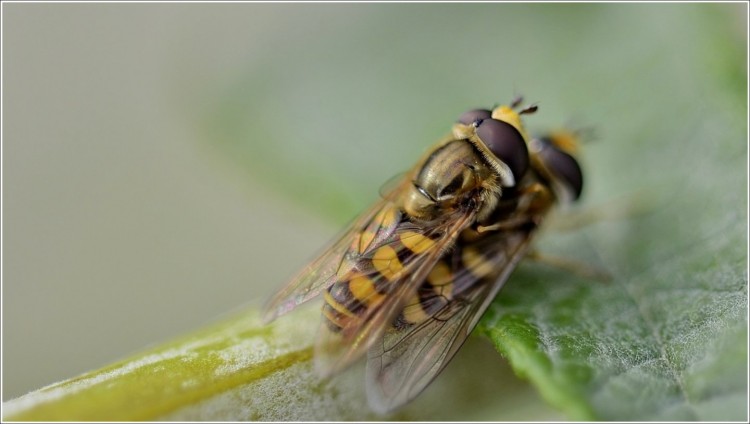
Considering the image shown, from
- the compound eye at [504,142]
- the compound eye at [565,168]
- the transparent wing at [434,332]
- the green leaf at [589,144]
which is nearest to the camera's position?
the green leaf at [589,144]

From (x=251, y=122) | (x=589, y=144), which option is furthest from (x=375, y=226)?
(x=251, y=122)

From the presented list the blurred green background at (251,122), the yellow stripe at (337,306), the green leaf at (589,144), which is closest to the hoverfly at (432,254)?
the yellow stripe at (337,306)

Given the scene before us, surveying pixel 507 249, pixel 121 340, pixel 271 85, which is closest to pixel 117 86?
pixel 271 85

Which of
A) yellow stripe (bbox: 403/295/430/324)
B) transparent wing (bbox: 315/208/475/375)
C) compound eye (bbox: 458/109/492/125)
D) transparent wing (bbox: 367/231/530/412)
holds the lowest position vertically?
transparent wing (bbox: 367/231/530/412)

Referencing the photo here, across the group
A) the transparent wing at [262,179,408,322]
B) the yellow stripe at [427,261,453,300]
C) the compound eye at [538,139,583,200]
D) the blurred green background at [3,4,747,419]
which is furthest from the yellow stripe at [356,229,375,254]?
the compound eye at [538,139,583,200]

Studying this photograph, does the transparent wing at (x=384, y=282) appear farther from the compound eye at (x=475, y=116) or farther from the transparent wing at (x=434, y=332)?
the compound eye at (x=475, y=116)

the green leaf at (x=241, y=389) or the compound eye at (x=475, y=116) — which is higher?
the compound eye at (x=475, y=116)

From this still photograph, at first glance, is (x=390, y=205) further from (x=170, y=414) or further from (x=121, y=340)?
(x=121, y=340)

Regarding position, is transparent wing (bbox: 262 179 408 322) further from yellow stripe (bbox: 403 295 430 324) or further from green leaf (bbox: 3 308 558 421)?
yellow stripe (bbox: 403 295 430 324)
